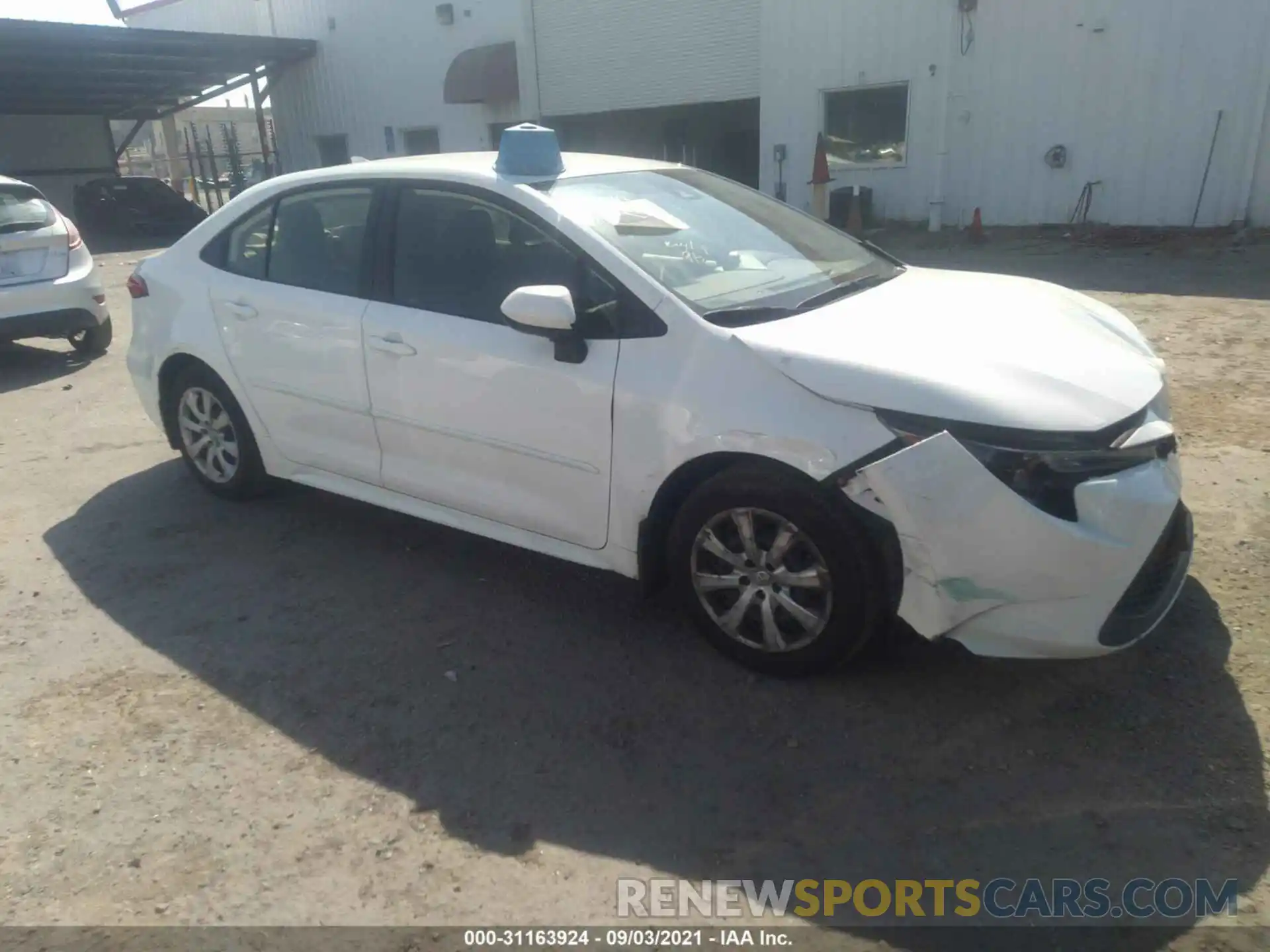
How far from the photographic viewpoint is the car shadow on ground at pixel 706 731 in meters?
2.48

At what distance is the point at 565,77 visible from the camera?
19609 mm

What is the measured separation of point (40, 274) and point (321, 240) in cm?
498

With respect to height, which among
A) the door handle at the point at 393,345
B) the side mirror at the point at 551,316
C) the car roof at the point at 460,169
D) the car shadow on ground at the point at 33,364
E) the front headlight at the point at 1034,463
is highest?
the car roof at the point at 460,169

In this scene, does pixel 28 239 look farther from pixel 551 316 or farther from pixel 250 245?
pixel 551 316

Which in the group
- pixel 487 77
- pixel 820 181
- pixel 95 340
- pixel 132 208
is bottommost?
pixel 95 340

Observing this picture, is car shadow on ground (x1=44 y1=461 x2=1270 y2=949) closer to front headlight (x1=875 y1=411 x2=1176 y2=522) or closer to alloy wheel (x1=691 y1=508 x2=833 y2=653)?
alloy wheel (x1=691 y1=508 x2=833 y2=653)

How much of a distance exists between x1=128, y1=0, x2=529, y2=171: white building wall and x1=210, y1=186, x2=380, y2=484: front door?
17.5 m

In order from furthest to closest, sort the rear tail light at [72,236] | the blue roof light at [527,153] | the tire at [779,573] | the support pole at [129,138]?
1. the support pole at [129,138]
2. the rear tail light at [72,236]
3. the blue roof light at [527,153]
4. the tire at [779,573]

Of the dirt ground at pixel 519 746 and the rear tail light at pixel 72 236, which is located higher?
the rear tail light at pixel 72 236

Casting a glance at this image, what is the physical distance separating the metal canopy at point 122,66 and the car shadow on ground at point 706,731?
68.8ft

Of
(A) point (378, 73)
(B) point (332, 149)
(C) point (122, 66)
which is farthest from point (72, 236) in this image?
(B) point (332, 149)

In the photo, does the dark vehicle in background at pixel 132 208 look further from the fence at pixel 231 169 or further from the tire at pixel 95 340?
the tire at pixel 95 340

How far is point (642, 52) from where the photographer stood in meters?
18.5

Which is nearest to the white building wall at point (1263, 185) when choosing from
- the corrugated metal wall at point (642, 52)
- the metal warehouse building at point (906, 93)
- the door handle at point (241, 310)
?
the metal warehouse building at point (906, 93)
